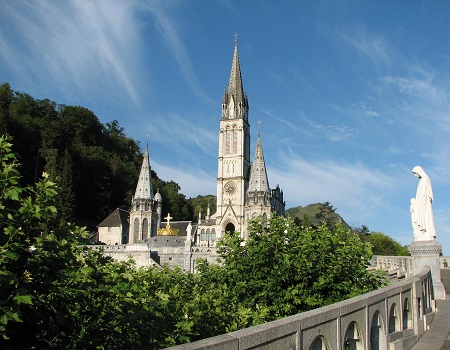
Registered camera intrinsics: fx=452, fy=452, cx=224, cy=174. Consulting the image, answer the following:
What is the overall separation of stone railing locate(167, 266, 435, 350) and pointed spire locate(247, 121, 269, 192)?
54.4 metres

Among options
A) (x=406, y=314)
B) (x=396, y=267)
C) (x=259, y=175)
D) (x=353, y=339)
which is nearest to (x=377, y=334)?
(x=353, y=339)

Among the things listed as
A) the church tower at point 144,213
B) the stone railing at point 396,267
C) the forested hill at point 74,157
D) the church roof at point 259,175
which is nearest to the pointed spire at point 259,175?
the church roof at point 259,175

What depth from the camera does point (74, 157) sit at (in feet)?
232

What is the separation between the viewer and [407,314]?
8.30m

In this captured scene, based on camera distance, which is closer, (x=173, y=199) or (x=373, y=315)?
(x=373, y=315)

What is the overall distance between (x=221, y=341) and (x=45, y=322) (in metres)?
2.50

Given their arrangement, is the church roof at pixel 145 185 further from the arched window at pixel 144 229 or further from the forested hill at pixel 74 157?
the forested hill at pixel 74 157

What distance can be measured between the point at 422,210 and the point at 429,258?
139 cm

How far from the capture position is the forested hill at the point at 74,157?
197 ft

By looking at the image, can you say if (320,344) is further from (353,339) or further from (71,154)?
(71,154)

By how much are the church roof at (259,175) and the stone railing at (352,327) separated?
178 ft

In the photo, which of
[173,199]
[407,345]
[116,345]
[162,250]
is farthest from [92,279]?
[173,199]

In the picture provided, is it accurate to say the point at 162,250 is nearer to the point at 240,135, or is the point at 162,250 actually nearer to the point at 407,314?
the point at 240,135

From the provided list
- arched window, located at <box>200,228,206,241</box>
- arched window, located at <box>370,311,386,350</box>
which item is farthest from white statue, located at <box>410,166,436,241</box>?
arched window, located at <box>200,228,206,241</box>
